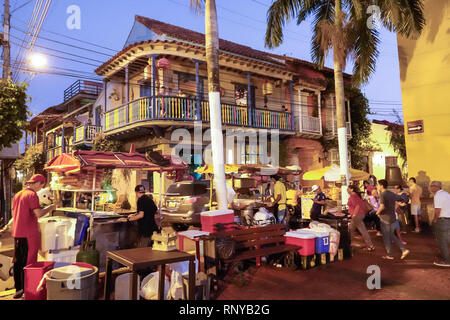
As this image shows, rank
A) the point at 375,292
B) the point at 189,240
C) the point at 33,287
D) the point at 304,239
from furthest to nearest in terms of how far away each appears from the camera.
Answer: the point at 304,239 → the point at 189,240 → the point at 375,292 → the point at 33,287

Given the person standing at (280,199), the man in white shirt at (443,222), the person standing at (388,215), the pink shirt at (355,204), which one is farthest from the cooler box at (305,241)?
the person standing at (280,199)

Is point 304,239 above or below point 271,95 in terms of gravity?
below

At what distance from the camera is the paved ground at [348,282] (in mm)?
4680

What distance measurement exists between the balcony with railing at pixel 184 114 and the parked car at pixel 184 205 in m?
3.98

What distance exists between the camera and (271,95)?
62.4ft

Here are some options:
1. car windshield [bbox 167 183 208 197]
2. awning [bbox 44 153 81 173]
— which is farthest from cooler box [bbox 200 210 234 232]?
car windshield [bbox 167 183 208 197]

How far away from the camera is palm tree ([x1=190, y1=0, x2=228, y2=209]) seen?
7.93 metres

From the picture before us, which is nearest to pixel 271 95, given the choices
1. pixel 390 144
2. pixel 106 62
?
pixel 106 62

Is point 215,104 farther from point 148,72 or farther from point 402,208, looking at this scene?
point 148,72

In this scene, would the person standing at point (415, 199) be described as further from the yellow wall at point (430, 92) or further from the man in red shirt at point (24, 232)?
the man in red shirt at point (24, 232)

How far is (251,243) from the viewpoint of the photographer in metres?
5.78

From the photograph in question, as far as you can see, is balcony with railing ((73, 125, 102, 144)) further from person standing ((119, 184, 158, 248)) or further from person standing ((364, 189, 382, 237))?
person standing ((364, 189, 382, 237))

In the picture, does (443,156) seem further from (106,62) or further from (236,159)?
(106,62)

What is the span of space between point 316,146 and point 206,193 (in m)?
11.3
